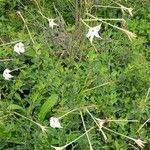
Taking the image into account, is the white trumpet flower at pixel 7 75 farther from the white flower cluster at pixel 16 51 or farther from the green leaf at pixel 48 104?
the green leaf at pixel 48 104

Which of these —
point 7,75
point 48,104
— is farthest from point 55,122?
point 7,75

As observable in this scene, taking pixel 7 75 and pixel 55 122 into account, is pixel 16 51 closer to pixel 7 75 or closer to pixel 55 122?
pixel 7 75

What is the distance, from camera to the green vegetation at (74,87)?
258cm

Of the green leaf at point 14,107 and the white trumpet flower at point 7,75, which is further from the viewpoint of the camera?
the white trumpet flower at point 7,75

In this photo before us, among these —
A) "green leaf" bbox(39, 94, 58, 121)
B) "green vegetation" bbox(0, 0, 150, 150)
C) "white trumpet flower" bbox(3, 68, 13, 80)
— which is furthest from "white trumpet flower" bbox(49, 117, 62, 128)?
"white trumpet flower" bbox(3, 68, 13, 80)

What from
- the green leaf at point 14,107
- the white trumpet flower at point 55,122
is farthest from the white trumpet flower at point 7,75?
the white trumpet flower at point 55,122

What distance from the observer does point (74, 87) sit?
8.96ft

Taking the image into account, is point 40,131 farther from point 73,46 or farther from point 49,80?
point 73,46

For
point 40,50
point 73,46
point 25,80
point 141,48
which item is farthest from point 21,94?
point 141,48

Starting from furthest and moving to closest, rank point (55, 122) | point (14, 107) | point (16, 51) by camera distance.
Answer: point (16, 51) → point (14, 107) → point (55, 122)

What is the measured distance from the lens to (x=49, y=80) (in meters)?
2.77

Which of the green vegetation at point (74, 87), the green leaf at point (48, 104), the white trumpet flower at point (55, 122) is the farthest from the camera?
the green leaf at point (48, 104)

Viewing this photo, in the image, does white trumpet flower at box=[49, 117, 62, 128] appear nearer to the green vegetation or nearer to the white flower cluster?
the green vegetation

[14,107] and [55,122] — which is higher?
[55,122]
